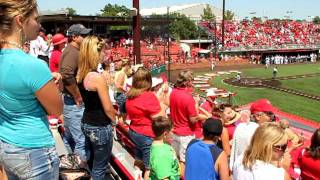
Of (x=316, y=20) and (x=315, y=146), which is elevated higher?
(x=316, y=20)

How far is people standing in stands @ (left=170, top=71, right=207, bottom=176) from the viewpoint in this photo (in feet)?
20.3

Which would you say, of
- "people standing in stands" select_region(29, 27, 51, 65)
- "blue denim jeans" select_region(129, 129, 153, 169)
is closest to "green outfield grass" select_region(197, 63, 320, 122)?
"people standing in stands" select_region(29, 27, 51, 65)

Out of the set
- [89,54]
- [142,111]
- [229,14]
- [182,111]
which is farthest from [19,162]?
[229,14]

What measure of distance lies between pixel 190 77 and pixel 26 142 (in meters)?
3.82

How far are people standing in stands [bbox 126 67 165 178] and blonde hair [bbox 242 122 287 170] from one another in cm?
193

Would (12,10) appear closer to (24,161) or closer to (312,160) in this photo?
(24,161)

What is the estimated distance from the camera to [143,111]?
216 inches

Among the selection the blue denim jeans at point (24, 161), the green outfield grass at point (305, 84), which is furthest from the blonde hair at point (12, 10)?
the green outfield grass at point (305, 84)

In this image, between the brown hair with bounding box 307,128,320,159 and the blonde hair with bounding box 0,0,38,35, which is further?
the brown hair with bounding box 307,128,320,159

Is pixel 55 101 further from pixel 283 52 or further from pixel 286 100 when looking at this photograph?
pixel 283 52

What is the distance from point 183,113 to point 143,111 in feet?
3.00

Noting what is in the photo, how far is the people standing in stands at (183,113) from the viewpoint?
20.3 feet

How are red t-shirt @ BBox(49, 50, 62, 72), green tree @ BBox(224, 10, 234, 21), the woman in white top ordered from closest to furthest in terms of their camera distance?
the woman in white top
red t-shirt @ BBox(49, 50, 62, 72)
green tree @ BBox(224, 10, 234, 21)

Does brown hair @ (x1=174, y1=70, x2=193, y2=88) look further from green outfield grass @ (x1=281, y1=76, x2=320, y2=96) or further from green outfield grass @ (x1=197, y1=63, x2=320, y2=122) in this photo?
green outfield grass @ (x1=281, y1=76, x2=320, y2=96)
